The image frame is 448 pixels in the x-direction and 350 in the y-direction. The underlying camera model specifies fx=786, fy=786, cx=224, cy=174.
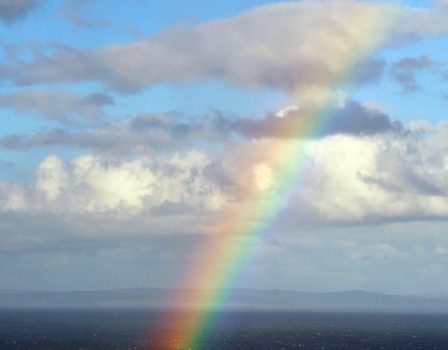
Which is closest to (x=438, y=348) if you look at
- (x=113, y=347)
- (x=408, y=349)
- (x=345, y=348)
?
(x=408, y=349)

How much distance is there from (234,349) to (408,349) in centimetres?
4135

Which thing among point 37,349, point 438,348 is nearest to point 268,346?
point 438,348

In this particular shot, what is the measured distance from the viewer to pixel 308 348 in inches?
7382

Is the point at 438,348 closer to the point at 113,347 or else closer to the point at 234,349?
the point at 234,349

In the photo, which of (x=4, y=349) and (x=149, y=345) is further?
(x=149, y=345)

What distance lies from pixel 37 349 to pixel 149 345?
28.6 meters

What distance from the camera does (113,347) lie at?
185m

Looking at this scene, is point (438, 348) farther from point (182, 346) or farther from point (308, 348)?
point (182, 346)

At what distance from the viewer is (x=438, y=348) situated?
618 feet

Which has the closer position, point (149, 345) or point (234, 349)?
point (234, 349)

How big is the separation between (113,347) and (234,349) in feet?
96.7

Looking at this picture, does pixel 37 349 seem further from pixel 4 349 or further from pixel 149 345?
pixel 149 345

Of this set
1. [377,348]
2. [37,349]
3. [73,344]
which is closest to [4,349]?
[37,349]

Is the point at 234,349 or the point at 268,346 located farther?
the point at 268,346
